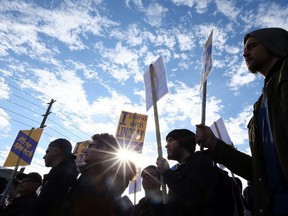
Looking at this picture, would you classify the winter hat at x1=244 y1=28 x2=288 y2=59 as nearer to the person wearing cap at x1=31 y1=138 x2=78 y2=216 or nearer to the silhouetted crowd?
the silhouetted crowd

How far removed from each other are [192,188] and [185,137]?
3.55 ft

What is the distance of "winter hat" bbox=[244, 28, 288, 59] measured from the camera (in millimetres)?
2033

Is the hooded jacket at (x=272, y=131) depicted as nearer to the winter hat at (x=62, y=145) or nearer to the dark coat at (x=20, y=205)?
the winter hat at (x=62, y=145)

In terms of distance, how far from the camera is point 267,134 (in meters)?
1.80

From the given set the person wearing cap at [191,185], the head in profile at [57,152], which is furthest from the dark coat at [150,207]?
the head in profile at [57,152]

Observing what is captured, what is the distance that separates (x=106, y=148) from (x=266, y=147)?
7.70 ft

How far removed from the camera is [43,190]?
3.75 meters

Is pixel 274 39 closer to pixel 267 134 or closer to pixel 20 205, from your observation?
pixel 267 134

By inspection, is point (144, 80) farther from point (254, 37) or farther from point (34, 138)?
point (34, 138)

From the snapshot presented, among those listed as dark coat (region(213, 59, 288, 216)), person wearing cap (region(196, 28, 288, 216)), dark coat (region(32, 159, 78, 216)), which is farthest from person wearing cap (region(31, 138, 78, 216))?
dark coat (region(213, 59, 288, 216))

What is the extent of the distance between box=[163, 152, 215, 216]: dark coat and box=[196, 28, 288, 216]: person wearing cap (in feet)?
2.83

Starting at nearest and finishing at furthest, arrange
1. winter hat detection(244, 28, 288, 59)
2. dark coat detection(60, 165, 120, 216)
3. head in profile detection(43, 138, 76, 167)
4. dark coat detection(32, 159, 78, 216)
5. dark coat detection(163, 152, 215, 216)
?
1. winter hat detection(244, 28, 288, 59)
2. dark coat detection(163, 152, 215, 216)
3. dark coat detection(60, 165, 120, 216)
4. dark coat detection(32, 159, 78, 216)
5. head in profile detection(43, 138, 76, 167)

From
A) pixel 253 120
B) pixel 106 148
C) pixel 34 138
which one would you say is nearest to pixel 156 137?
pixel 106 148

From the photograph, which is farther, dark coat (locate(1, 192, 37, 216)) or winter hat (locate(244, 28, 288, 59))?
dark coat (locate(1, 192, 37, 216))
